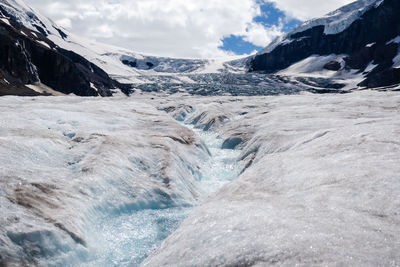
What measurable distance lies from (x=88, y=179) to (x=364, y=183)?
341 inches

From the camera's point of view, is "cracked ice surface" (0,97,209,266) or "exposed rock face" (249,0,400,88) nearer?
"cracked ice surface" (0,97,209,266)

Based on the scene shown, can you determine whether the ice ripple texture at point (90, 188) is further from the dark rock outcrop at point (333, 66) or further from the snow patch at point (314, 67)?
the dark rock outcrop at point (333, 66)

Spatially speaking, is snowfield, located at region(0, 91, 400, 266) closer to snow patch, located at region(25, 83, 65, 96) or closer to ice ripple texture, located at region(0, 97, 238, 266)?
ice ripple texture, located at region(0, 97, 238, 266)

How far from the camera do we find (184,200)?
13.3 meters

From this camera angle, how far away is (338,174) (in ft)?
29.6

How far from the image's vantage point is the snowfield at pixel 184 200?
6.24 metres

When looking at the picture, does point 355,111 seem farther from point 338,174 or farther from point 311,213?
point 311,213

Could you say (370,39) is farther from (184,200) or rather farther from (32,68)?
(184,200)

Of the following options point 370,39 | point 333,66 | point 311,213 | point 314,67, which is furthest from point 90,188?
point 370,39

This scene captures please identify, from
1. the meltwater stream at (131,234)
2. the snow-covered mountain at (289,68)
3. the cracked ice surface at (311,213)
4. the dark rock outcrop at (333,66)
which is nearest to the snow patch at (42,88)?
the snow-covered mountain at (289,68)

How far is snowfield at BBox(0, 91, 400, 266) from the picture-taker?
246 inches

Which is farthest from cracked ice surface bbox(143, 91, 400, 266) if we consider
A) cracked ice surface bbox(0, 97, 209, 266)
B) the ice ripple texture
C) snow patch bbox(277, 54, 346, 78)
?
snow patch bbox(277, 54, 346, 78)

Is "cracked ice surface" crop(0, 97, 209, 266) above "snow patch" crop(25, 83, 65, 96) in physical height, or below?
below

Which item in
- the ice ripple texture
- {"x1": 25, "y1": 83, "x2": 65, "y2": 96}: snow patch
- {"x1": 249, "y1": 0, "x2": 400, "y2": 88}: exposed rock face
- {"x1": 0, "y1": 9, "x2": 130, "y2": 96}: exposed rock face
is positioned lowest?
the ice ripple texture
